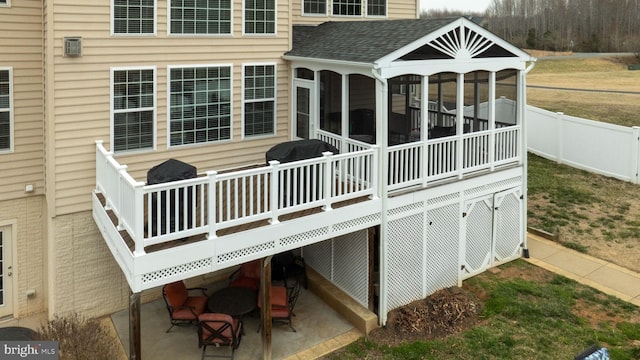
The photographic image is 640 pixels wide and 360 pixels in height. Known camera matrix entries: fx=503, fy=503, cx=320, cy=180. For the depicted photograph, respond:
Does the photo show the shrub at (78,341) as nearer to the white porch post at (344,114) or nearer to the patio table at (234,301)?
the patio table at (234,301)

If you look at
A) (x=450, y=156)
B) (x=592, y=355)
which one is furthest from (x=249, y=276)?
(x=592, y=355)

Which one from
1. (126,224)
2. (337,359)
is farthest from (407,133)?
(126,224)

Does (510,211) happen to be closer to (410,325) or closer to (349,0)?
(410,325)

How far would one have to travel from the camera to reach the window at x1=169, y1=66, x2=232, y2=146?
9609 mm

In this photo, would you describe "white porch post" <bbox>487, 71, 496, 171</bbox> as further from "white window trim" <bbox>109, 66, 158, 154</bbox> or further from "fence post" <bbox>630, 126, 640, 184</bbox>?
"fence post" <bbox>630, 126, 640, 184</bbox>

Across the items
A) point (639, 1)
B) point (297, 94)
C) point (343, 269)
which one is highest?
point (639, 1)

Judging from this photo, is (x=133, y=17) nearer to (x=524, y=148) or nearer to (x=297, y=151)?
(x=297, y=151)

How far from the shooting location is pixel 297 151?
8977mm

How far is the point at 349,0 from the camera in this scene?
13.3 m

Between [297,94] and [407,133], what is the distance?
2.82 m

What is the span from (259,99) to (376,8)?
5098mm

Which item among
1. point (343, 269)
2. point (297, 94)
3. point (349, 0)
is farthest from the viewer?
point (349, 0)

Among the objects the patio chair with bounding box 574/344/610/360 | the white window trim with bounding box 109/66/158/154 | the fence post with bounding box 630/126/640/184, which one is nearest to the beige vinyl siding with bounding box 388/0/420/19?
the white window trim with bounding box 109/66/158/154

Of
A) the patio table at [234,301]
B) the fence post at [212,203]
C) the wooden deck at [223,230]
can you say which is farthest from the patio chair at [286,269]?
the fence post at [212,203]
